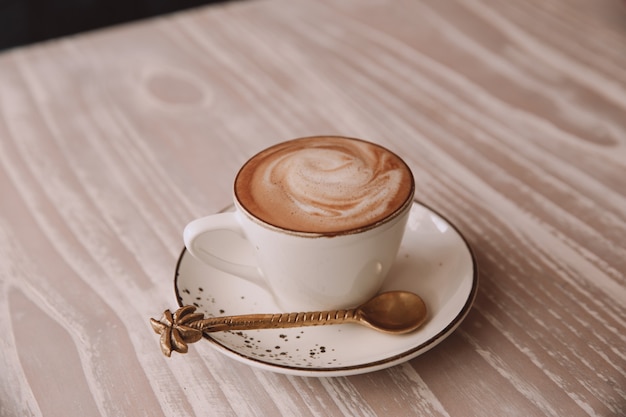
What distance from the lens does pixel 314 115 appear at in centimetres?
80

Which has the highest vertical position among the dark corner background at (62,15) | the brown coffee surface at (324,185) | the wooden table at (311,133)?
the brown coffee surface at (324,185)

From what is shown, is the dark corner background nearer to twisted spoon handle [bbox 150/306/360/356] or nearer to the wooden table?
the wooden table

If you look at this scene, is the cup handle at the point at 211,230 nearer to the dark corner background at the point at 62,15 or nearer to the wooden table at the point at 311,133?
the wooden table at the point at 311,133

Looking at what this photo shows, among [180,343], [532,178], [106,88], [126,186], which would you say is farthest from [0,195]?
[532,178]

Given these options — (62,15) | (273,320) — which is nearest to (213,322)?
(273,320)

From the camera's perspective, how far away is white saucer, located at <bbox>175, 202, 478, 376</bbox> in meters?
0.45

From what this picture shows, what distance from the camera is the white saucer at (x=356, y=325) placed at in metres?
0.45

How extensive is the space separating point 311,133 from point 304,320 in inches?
13.0

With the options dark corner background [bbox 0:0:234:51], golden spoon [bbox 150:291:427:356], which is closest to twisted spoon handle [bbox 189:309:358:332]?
golden spoon [bbox 150:291:427:356]

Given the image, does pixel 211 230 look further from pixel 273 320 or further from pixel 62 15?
pixel 62 15

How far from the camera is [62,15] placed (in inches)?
72.9

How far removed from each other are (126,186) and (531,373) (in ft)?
1.47

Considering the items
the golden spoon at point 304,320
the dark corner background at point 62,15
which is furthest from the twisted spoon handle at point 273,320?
the dark corner background at point 62,15

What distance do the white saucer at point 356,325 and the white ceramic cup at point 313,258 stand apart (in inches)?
0.9
